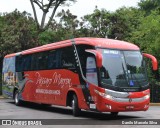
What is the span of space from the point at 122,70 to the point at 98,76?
100 centimetres

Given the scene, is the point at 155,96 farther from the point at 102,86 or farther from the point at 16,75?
the point at 102,86

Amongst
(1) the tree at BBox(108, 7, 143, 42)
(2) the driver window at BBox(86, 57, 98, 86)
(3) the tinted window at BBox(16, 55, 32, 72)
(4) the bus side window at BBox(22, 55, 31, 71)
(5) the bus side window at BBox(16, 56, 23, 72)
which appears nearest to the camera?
(2) the driver window at BBox(86, 57, 98, 86)

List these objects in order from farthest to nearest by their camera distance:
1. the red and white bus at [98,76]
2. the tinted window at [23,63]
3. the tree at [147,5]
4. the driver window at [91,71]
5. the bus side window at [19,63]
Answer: the tree at [147,5] → the bus side window at [19,63] → the tinted window at [23,63] → the driver window at [91,71] → the red and white bus at [98,76]

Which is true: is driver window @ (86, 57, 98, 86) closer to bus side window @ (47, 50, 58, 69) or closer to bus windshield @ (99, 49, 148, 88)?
bus windshield @ (99, 49, 148, 88)

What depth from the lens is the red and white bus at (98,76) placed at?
14828 millimetres

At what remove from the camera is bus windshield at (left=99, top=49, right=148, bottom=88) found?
15.0 metres

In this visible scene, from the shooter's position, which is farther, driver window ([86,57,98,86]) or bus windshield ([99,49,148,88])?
driver window ([86,57,98,86])

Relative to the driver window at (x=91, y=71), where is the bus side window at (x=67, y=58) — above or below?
above

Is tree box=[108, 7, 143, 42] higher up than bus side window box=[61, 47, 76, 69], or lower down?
higher up

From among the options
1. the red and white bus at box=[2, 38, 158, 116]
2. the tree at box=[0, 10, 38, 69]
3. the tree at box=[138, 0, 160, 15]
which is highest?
the tree at box=[138, 0, 160, 15]

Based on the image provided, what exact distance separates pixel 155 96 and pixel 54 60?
11.2 meters

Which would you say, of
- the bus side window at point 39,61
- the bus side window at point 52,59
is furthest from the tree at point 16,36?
the bus side window at point 52,59

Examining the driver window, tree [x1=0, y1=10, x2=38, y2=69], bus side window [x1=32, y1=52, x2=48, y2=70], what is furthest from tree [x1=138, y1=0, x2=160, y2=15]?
the driver window

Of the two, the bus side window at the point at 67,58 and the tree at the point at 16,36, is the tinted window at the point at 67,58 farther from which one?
the tree at the point at 16,36
